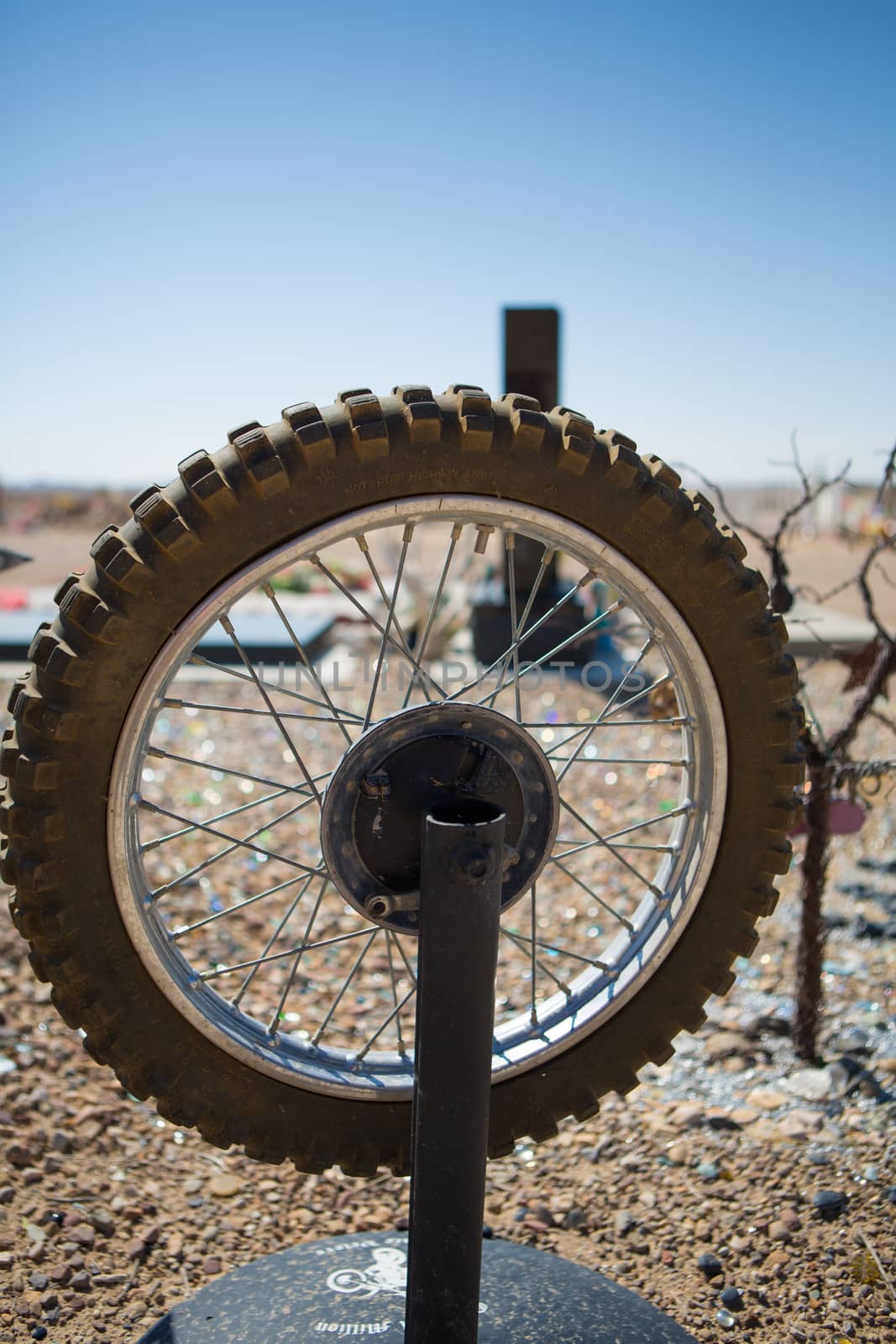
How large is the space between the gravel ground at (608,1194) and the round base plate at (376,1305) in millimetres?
234

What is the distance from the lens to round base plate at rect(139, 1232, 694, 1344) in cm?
208

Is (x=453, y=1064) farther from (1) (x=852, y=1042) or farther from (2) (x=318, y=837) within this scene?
(1) (x=852, y=1042)

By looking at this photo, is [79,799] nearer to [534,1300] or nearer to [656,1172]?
[534,1300]

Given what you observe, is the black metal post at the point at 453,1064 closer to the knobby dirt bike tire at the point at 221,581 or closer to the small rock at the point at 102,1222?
the knobby dirt bike tire at the point at 221,581

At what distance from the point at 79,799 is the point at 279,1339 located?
45.4 inches

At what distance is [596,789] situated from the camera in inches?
234

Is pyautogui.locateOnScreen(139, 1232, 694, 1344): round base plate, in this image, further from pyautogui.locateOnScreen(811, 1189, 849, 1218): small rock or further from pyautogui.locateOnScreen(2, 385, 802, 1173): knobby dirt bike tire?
pyautogui.locateOnScreen(811, 1189, 849, 1218): small rock

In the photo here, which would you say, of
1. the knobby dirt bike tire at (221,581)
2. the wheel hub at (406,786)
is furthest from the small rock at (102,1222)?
the wheel hub at (406,786)

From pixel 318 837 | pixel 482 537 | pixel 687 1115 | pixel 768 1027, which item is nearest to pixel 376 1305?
pixel 318 837

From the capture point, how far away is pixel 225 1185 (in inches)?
113

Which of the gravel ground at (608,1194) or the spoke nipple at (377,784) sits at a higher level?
the spoke nipple at (377,784)

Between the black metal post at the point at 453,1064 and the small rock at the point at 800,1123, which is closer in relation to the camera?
the black metal post at the point at 453,1064

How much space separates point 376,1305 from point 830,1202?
1223 millimetres

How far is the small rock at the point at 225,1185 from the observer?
284 cm
